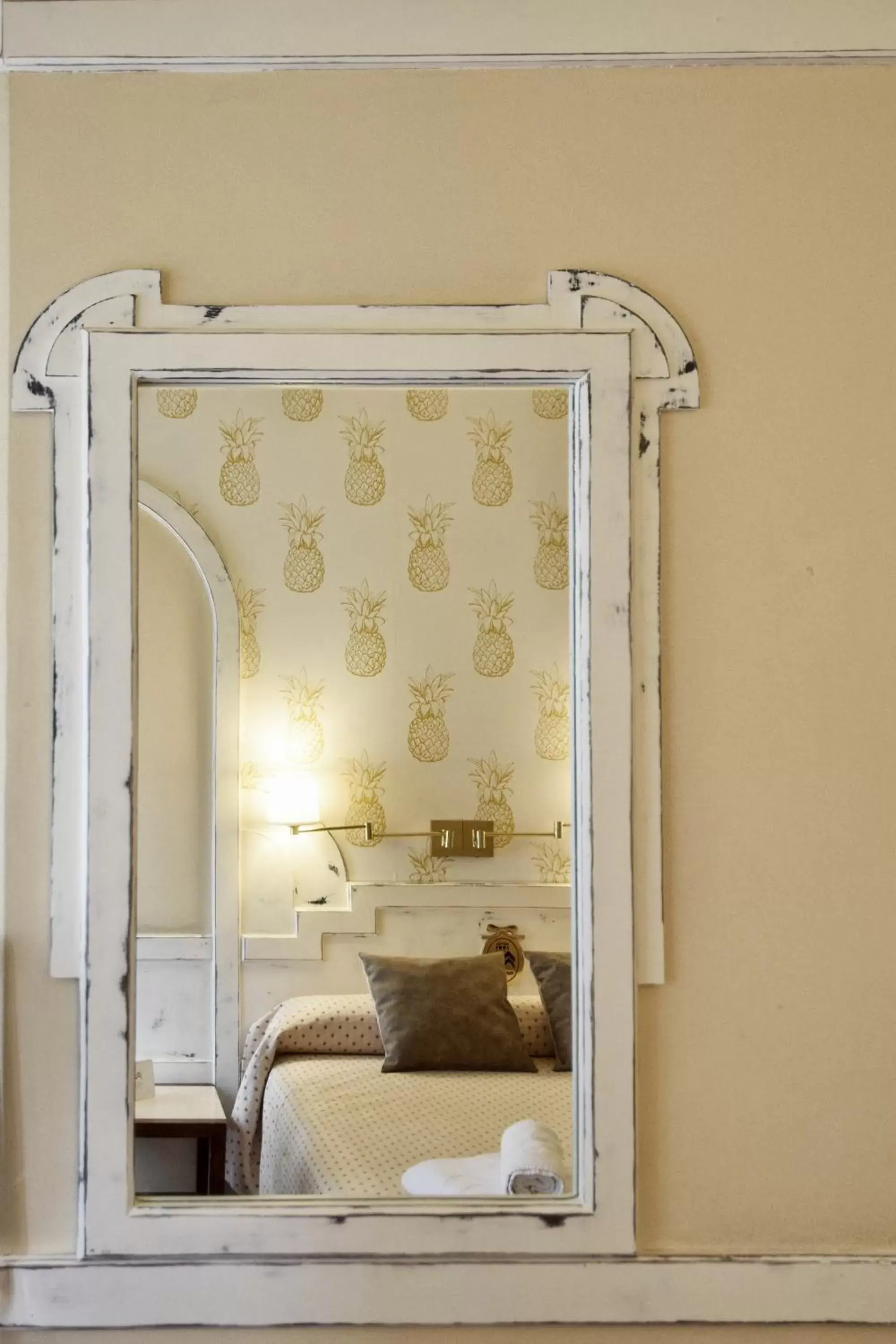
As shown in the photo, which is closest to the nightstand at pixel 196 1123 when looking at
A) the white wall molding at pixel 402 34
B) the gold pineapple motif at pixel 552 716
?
the gold pineapple motif at pixel 552 716

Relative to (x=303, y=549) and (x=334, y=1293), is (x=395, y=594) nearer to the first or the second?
(x=303, y=549)

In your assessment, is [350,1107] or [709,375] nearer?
[350,1107]

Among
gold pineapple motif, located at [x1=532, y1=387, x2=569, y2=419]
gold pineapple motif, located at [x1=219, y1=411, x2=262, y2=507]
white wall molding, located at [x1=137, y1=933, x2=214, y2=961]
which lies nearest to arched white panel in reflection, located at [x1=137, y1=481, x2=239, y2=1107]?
white wall molding, located at [x1=137, y1=933, x2=214, y2=961]

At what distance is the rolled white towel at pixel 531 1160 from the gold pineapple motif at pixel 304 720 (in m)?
0.56

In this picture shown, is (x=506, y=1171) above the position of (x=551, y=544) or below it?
below

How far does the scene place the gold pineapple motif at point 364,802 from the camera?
64.9 inches

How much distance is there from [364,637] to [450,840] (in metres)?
0.30

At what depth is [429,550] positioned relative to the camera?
5.45 feet

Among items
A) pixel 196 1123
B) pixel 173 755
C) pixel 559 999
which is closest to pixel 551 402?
pixel 173 755

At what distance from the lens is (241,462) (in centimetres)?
166

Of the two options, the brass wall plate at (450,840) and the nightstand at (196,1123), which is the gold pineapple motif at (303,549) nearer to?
the brass wall plate at (450,840)

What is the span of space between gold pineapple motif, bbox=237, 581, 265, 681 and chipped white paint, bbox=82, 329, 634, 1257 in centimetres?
14

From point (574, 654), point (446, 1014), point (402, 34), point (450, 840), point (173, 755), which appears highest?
point (402, 34)

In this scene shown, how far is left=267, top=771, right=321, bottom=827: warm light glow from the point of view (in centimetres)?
164
